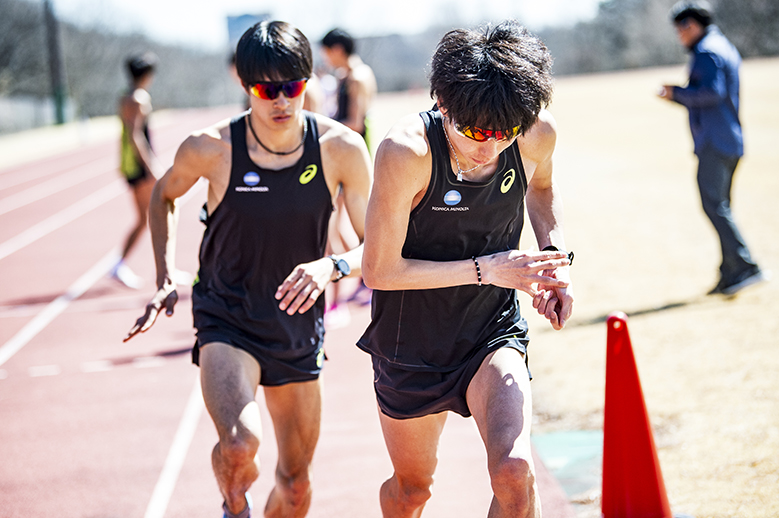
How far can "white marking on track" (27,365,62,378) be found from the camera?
20.7ft

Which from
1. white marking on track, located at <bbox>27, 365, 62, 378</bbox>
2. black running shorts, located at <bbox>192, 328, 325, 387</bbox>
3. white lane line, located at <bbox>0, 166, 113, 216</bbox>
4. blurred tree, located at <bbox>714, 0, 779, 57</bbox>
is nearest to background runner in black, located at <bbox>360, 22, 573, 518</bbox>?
black running shorts, located at <bbox>192, 328, 325, 387</bbox>

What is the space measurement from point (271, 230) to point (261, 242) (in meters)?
0.06

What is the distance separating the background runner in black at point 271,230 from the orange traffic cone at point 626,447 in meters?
1.08

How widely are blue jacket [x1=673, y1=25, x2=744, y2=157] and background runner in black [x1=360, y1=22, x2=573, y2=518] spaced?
4.15 m

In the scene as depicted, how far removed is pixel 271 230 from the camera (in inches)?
124

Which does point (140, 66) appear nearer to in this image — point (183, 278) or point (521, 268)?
point (183, 278)

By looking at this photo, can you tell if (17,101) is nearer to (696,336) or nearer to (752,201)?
(752,201)

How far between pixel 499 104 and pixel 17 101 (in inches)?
1827

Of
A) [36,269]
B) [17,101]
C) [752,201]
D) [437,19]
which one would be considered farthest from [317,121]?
[437,19]

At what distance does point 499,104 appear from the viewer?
2.31m

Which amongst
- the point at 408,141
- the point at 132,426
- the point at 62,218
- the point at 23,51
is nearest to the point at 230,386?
the point at 408,141

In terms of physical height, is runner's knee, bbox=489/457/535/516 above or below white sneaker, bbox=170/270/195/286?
above

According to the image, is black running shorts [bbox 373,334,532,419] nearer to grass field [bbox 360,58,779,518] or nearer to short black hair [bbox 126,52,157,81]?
grass field [bbox 360,58,779,518]

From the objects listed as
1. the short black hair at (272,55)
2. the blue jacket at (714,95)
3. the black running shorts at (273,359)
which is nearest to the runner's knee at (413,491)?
the black running shorts at (273,359)
